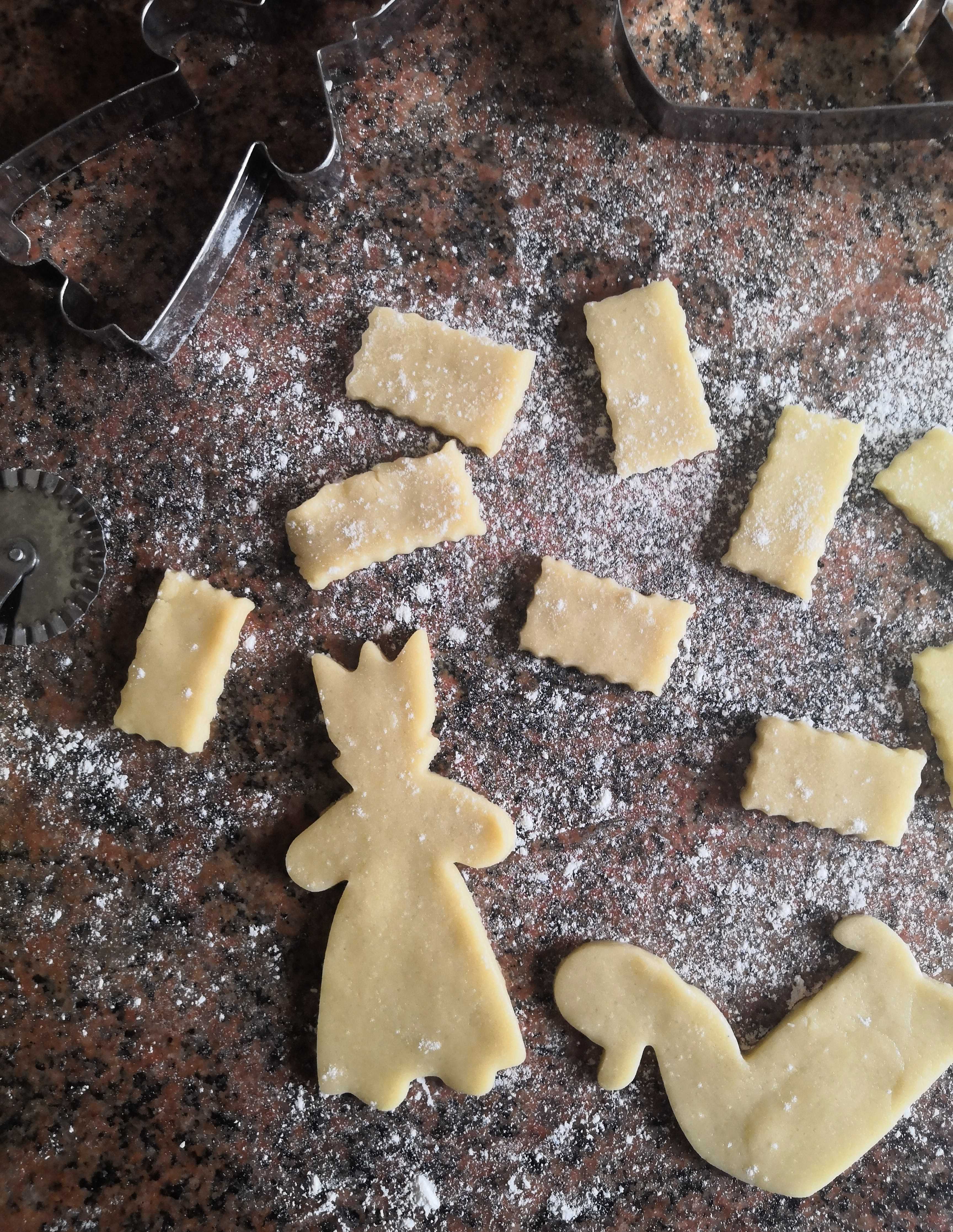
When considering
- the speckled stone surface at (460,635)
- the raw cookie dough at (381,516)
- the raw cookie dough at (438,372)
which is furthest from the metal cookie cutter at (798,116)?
the raw cookie dough at (381,516)

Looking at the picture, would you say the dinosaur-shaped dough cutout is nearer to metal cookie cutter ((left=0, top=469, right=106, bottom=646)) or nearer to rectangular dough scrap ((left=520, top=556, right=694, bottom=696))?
rectangular dough scrap ((left=520, top=556, right=694, bottom=696))

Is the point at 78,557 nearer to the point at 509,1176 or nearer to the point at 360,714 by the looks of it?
the point at 360,714

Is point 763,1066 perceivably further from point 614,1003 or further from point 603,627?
point 603,627

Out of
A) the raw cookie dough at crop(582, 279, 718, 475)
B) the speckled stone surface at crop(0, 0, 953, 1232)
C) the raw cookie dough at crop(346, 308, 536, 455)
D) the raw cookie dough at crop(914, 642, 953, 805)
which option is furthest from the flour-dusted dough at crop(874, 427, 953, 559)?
the raw cookie dough at crop(346, 308, 536, 455)

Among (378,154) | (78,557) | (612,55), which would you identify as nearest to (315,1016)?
(78,557)

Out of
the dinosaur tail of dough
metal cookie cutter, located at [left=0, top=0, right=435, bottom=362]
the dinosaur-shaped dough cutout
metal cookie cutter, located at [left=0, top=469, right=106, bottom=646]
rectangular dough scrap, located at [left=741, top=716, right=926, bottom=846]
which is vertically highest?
metal cookie cutter, located at [left=0, top=0, right=435, bottom=362]

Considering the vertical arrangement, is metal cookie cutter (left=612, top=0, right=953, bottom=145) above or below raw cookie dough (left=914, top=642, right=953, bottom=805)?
above

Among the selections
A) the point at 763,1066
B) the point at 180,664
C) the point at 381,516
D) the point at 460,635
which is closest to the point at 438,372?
the point at 381,516

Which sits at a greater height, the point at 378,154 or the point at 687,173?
the point at 378,154
